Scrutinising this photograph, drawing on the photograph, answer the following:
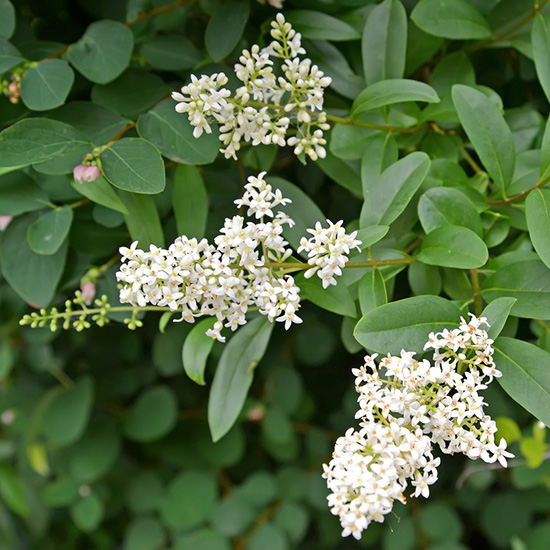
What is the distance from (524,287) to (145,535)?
871mm

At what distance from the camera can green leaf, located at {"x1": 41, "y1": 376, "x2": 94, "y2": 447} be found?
117 centimetres

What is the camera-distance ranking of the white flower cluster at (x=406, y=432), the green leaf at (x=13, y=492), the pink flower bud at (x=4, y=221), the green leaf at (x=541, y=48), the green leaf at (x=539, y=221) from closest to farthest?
the white flower cluster at (x=406, y=432) → the green leaf at (x=539, y=221) → the green leaf at (x=541, y=48) → the pink flower bud at (x=4, y=221) → the green leaf at (x=13, y=492)

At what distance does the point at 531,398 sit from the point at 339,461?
0.20 metres

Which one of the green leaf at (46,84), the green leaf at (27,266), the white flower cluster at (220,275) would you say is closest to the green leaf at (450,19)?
the white flower cluster at (220,275)

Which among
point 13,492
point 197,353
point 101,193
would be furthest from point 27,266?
point 13,492

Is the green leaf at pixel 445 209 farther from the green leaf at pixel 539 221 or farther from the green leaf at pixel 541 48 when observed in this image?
the green leaf at pixel 541 48

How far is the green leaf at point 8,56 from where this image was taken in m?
0.78

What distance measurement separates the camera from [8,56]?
0.79 m

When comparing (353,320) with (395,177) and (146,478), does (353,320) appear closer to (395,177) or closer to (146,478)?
(395,177)

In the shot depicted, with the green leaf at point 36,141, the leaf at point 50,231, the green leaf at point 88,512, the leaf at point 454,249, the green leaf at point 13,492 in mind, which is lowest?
the green leaf at point 13,492

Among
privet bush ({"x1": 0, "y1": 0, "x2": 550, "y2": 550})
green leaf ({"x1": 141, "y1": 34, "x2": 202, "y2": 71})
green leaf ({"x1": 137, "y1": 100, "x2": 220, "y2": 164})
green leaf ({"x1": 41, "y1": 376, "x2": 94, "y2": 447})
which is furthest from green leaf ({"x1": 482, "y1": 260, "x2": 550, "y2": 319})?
green leaf ({"x1": 41, "y1": 376, "x2": 94, "y2": 447})

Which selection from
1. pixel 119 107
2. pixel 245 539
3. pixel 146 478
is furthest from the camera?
pixel 146 478

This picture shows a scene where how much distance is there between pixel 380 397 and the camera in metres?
0.57

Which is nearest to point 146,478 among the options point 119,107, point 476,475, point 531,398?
point 476,475
